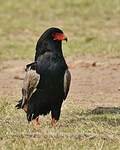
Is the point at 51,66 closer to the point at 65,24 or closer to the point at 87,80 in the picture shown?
the point at 87,80

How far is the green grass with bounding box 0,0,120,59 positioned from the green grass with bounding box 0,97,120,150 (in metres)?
6.27

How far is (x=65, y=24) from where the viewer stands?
19891mm

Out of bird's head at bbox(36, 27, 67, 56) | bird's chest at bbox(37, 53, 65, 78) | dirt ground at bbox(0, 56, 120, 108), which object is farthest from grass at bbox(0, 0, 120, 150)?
bird's head at bbox(36, 27, 67, 56)

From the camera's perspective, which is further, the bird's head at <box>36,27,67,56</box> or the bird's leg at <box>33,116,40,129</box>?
the bird's head at <box>36,27,67,56</box>

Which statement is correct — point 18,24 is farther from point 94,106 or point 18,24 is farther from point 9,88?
point 94,106

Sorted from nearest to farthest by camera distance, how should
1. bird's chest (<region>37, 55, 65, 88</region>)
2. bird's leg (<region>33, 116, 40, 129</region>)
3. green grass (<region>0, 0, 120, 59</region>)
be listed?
bird's chest (<region>37, 55, 65, 88</region>), bird's leg (<region>33, 116, 40, 129</region>), green grass (<region>0, 0, 120, 59</region>)

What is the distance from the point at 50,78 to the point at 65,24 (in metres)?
12.1

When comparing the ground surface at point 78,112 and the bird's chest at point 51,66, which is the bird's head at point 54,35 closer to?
the bird's chest at point 51,66

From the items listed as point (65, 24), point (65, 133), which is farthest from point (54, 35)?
point (65, 24)

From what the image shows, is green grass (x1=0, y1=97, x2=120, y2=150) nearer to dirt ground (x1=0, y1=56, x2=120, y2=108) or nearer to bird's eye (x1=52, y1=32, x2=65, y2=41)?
bird's eye (x1=52, y1=32, x2=65, y2=41)

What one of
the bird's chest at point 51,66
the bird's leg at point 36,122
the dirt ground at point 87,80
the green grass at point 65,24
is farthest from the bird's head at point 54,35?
the green grass at point 65,24

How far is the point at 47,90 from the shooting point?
797 centimetres

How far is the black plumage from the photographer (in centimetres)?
794

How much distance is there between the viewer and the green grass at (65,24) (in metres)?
16.0
